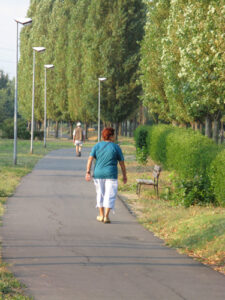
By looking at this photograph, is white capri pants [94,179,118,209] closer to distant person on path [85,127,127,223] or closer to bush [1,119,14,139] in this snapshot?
distant person on path [85,127,127,223]

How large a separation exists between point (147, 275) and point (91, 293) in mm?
1156

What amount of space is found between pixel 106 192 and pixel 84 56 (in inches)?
2042

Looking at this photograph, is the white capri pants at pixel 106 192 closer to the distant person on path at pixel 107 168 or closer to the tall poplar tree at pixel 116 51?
the distant person on path at pixel 107 168

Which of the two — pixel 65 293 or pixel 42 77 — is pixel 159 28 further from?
pixel 42 77

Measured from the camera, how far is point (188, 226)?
34.1 feet

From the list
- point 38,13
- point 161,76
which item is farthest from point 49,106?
point 161,76

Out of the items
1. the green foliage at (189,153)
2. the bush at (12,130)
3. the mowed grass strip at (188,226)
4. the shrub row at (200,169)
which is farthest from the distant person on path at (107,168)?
the bush at (12,130)

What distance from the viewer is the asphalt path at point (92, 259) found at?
628cm

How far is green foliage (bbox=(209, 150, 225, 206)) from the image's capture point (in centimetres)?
1152

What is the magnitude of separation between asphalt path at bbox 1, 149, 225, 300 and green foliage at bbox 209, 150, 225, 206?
177 centimetres

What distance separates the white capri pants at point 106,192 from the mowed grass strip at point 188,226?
0.77 metres

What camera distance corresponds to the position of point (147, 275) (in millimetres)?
7059

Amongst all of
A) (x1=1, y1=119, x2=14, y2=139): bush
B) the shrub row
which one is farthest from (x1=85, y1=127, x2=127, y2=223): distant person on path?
(x1=1, y1=119, x2=14, y2=139): bush

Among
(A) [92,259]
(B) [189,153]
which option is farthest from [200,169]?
(A) [92,259]
